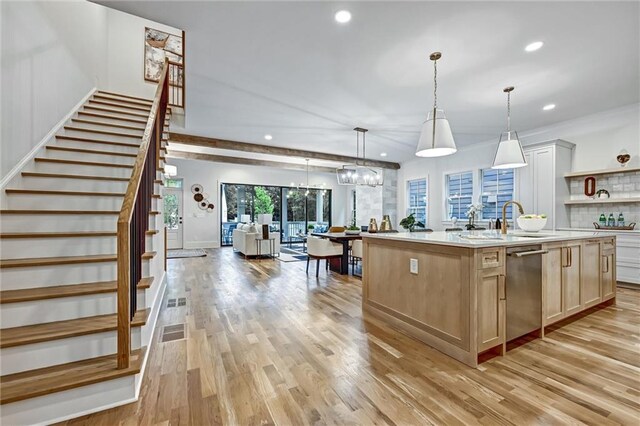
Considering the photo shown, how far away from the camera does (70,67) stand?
3.66 m

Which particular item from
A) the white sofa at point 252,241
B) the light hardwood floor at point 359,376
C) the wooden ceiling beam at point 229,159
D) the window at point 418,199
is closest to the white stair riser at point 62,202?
the light hardwood floor at point 359,376

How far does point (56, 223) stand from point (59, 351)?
1.15 metres

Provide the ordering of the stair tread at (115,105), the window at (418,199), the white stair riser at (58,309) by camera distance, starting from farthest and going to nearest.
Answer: the window at (418,199) < the stair tread at (115,105) < the white stair riser at (58,309)

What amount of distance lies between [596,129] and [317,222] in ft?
27.7

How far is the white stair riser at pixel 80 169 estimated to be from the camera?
273 centimetres

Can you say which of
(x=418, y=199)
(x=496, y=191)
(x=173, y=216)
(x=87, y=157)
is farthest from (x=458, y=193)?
(x=173, y=216)

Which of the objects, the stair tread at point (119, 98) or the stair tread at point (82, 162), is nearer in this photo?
the stair tread at point (82, 162)

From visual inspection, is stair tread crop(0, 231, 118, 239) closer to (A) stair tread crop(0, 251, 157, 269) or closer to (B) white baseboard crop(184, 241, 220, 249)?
(A) stair tread crop(0, 251, 157, 269)

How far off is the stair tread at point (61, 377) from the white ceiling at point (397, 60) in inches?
105

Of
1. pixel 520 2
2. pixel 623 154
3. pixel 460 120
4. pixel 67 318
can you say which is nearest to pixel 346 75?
pixel 520 2

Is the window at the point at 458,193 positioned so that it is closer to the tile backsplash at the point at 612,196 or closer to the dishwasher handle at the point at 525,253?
the tile backsplash at the point at 612,196

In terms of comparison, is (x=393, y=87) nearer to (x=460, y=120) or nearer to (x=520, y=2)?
(x=520, y=2)

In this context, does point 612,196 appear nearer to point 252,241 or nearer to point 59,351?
point 252,241

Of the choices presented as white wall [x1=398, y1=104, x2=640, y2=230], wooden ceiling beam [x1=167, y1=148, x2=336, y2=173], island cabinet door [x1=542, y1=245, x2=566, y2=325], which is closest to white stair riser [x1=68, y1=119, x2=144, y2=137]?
wooden ceiling beam [x1=167, y1=148, x2=336, y2=173]
